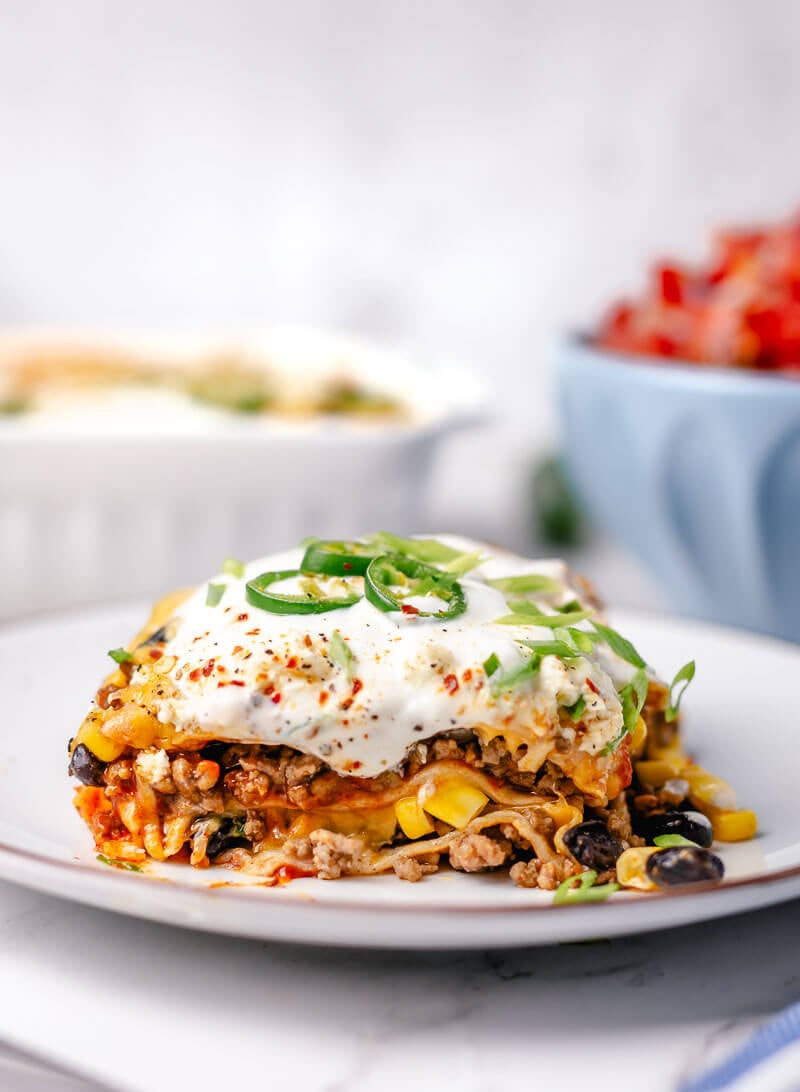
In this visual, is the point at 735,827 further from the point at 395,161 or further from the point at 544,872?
→ the point at 395,161

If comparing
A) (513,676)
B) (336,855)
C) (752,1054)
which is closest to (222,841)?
(336,855)

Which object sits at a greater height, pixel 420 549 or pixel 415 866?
pixel 420 549

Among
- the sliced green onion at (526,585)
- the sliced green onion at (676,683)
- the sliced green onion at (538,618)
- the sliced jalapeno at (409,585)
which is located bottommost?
the sliced green onion at (676,683)

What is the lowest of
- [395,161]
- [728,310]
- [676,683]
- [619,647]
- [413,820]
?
[413,820]

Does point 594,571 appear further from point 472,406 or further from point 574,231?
point 574,231

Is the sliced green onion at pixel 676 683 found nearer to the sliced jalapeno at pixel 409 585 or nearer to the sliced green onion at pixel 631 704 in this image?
the sliced green onion at pixel 631 704

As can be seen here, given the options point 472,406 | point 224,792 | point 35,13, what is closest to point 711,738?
point 224,792

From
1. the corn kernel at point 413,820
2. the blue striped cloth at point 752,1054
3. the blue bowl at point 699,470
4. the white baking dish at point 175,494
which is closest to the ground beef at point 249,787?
the corn kernel at point 413,820
